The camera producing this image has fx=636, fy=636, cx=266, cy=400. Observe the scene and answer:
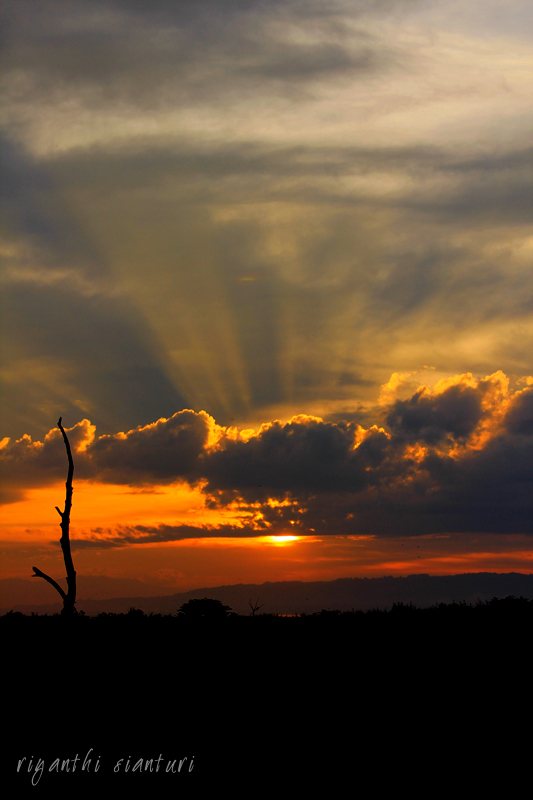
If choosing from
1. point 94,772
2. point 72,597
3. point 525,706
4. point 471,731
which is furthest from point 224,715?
point 72,597

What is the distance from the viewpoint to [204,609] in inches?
1387

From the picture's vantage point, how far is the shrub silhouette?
112ft

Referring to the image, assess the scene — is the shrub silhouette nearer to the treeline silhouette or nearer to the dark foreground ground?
the treeline silhouette

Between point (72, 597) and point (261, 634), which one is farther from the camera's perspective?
point (72, 597)

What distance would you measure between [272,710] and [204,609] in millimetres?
18418

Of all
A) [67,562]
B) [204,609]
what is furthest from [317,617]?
[67,562]

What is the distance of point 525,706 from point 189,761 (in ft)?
30.4

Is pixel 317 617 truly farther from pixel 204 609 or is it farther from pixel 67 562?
pixel 67 562

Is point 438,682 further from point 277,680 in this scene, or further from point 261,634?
point 261,634

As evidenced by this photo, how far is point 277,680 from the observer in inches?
774

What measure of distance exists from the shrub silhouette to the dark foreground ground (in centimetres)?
738

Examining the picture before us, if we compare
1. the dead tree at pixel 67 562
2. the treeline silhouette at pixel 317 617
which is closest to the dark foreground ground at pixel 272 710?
the treeline silhouette at pixel 317 617

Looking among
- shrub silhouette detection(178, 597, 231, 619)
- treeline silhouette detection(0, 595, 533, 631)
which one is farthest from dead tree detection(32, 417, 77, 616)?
shrub silhouette detection(178, 597, 231, 619)

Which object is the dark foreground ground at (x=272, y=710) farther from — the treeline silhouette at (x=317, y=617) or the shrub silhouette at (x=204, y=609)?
the shrub silhouette at (x=204, y=609)
